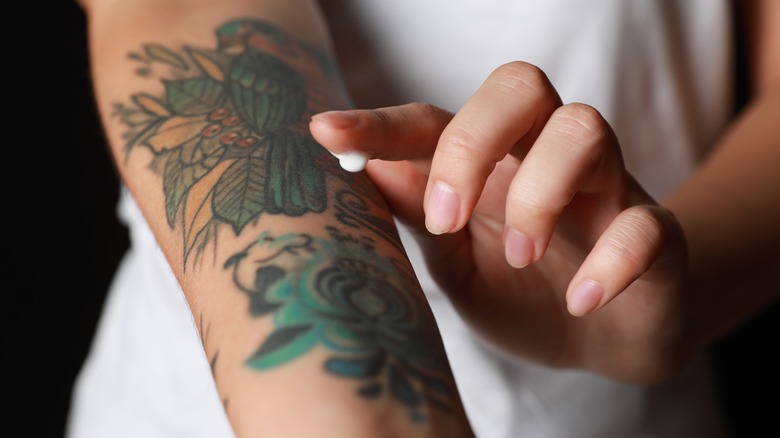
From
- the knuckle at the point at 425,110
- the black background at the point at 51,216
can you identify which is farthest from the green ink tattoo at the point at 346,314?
the black background at the point at 51,216

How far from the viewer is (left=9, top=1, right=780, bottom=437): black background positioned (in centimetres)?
171

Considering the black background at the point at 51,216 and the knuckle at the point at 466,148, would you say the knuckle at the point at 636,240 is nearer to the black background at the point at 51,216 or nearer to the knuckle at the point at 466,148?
the knuckle at the point at 466,148

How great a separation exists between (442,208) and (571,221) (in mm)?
182

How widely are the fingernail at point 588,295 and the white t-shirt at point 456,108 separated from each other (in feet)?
1.25

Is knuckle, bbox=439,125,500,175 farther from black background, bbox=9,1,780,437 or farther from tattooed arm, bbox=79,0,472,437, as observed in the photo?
black background, bbox=9,1,780,437

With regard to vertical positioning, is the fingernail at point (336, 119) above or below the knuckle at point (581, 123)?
above

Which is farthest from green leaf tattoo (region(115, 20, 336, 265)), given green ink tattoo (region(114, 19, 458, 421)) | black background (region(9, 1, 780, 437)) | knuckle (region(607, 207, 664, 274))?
black background (region(9, 1, 780, 437))

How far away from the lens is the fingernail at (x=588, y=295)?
23.7 inches

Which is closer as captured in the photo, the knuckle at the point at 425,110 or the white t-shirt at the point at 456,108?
the knuckle at the point at 425,110

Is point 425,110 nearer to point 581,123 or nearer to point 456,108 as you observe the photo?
point 581,123

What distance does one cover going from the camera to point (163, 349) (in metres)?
1.04

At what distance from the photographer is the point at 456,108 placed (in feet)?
3.58

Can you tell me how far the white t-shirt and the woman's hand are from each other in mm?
164

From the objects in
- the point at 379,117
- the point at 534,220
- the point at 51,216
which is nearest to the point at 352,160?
the point at 379,117
